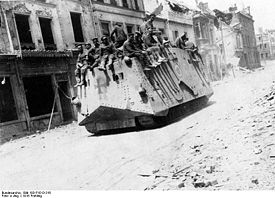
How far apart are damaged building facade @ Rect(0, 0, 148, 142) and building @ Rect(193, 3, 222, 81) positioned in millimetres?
12225

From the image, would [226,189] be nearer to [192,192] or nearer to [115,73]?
[192,192]

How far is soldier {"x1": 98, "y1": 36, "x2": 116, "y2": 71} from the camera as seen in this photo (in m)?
7.43

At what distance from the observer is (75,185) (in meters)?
4.33

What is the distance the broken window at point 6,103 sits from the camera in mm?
10899

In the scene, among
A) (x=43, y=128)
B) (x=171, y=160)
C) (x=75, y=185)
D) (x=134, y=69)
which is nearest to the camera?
(x=75, y=185)

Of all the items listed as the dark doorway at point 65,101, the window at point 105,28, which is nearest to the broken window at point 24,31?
the dark doorway at point 65,101

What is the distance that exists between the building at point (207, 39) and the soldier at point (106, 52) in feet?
58.6

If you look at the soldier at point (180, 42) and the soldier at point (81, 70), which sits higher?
the soldier at point (180, 42)

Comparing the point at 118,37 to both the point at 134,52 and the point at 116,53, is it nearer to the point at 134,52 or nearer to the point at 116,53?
the point at 116,53

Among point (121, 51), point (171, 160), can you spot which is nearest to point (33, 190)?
point (171, 160)

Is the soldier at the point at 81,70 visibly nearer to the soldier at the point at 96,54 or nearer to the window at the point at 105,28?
the soldier at the point at 96,54

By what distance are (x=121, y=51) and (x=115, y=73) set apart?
0.58 metres

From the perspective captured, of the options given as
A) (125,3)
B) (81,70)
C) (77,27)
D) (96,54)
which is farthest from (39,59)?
(125,3)

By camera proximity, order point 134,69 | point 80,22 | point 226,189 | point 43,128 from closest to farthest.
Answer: point 226,189, point 134,69, point 43,128, point 80,22
